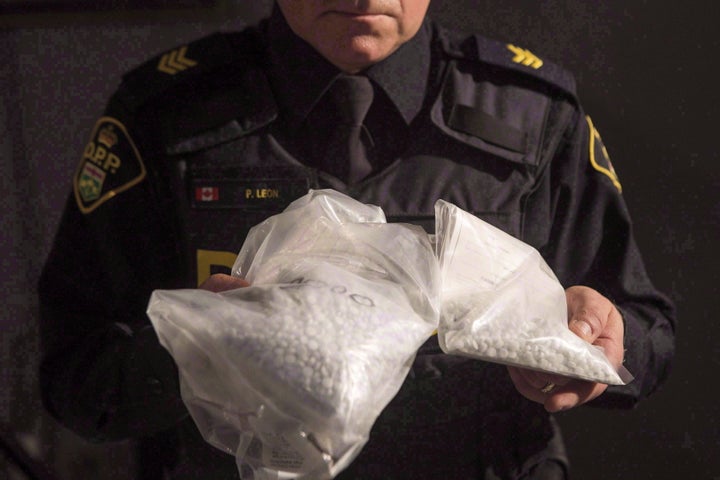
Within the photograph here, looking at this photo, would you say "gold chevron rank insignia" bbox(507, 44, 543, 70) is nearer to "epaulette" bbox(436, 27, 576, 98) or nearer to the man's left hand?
"epaulette" bbox(436, 27, 576, 98)

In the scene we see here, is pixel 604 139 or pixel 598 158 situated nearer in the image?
pixel 598 158

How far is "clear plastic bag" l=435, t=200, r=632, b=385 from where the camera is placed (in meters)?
0.47


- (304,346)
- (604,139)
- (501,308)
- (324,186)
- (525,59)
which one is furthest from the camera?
(604,139)

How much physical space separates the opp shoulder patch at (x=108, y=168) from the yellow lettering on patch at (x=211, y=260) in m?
0.11

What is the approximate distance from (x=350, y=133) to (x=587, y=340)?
0.32 meters

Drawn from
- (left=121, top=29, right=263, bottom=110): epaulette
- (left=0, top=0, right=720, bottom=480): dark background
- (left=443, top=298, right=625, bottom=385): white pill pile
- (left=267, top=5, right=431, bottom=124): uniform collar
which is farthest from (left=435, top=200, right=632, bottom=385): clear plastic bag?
(left=0, top=0, right=720, bottom=480): dark background

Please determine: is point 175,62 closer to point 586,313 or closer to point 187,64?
point 187,64

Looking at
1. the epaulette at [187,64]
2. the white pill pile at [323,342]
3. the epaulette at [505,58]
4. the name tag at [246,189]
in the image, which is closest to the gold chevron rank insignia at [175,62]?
the epaulette at [187,64]

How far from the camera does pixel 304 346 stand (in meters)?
0.39

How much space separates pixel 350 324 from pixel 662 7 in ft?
2.65

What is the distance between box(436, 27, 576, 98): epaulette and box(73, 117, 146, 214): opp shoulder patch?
37 centimetres

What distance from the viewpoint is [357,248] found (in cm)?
49

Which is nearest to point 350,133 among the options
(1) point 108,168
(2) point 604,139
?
(1) point 108,168

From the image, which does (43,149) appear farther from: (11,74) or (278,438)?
(278,438)
